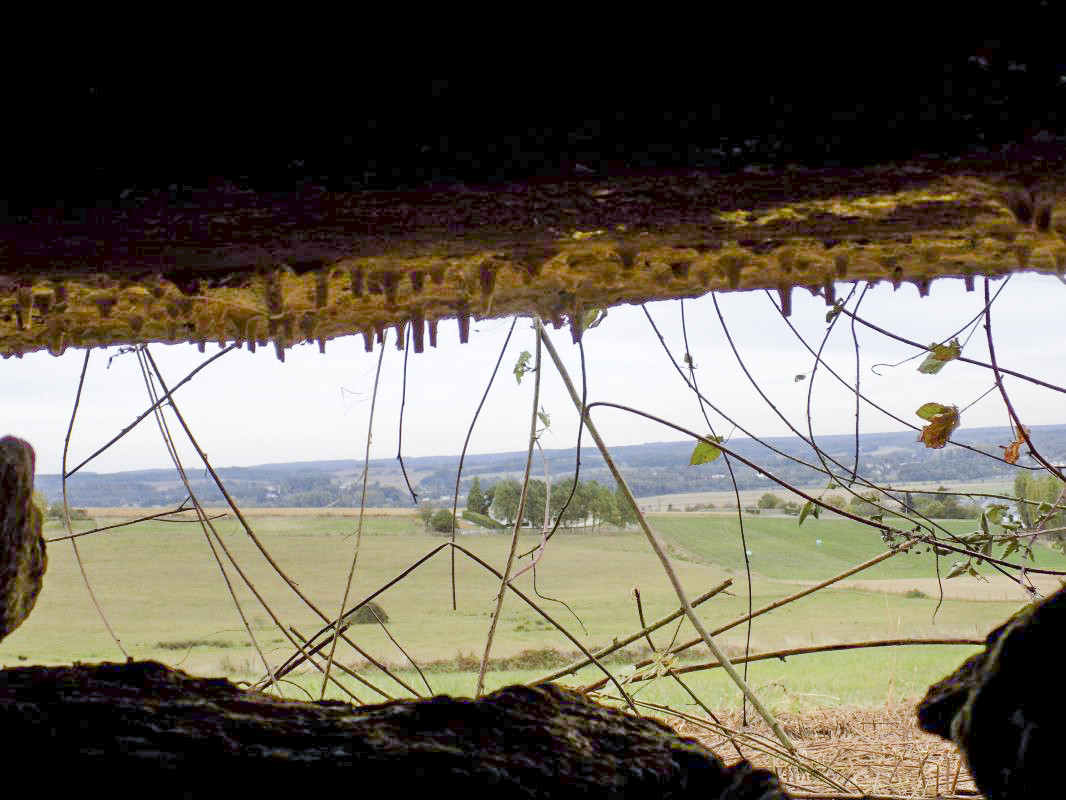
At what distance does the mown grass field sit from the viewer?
984 mm

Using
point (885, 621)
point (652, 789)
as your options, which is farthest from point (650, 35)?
point (885, 621)

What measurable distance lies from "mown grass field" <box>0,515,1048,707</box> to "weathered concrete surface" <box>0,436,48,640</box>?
508mm

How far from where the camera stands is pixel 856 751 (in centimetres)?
77

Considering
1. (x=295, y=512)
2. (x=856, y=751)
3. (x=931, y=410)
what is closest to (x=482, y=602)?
(x=295, y=512)

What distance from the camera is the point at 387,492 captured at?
37.7 inches

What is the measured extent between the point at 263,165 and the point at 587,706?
27 cm

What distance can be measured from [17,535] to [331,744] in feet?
0.70

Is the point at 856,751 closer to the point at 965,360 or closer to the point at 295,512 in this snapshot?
the point at 965,360

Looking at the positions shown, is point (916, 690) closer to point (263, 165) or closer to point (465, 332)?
point (465, 332)

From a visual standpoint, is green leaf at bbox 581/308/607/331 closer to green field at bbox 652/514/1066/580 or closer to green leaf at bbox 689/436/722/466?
green leaf at bbox 689/436/722/466

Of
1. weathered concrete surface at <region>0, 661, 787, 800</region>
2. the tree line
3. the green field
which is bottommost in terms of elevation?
the green field

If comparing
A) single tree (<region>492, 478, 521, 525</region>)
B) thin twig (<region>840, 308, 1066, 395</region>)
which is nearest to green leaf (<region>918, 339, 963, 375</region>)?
thin twig (<region>840, 308, 1066, 395</region>)

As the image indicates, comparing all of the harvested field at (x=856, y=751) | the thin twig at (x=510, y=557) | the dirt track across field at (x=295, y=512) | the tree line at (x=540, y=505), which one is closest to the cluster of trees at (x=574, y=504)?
the tree line at (x=540, y=505)

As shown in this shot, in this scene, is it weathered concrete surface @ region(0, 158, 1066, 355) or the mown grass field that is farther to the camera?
the mown grass field
